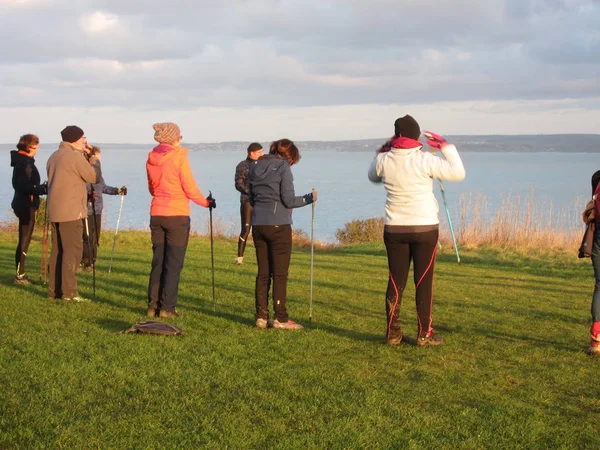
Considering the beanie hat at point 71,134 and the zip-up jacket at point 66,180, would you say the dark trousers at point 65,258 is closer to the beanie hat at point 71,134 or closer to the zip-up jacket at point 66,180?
the zip-up jacket at point 66,180

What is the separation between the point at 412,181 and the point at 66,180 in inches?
179

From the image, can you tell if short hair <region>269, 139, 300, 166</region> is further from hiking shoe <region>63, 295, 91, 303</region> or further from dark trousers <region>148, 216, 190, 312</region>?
hiking shoe <region>63, 295, 91, 303</region>

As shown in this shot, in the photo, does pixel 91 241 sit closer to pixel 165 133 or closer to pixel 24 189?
pixel 24 189

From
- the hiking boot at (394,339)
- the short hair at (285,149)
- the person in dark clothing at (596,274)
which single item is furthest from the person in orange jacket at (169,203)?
the person in dark clothing at (596,274)

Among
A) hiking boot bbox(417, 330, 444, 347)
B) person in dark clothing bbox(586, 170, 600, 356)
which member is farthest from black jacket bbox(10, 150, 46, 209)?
person in dark clothing bbox(586, 170, 600, 356)

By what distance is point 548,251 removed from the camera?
2119 cm

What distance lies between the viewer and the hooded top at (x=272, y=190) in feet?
27.8

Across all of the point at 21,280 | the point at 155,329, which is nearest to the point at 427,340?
the point at 155,329

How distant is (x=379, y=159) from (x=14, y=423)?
407cm

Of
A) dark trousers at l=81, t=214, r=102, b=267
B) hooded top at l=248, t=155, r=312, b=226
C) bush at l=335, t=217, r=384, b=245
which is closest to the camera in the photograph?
hooded top at l=248, t=155, r=312, b=226

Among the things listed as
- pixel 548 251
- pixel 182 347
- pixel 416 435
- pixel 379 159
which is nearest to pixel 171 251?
pixel 182 347

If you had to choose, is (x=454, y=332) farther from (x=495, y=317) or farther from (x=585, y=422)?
(x=585, y=422)

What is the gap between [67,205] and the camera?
9.91 meters

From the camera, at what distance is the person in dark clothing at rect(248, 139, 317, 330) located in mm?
8492
